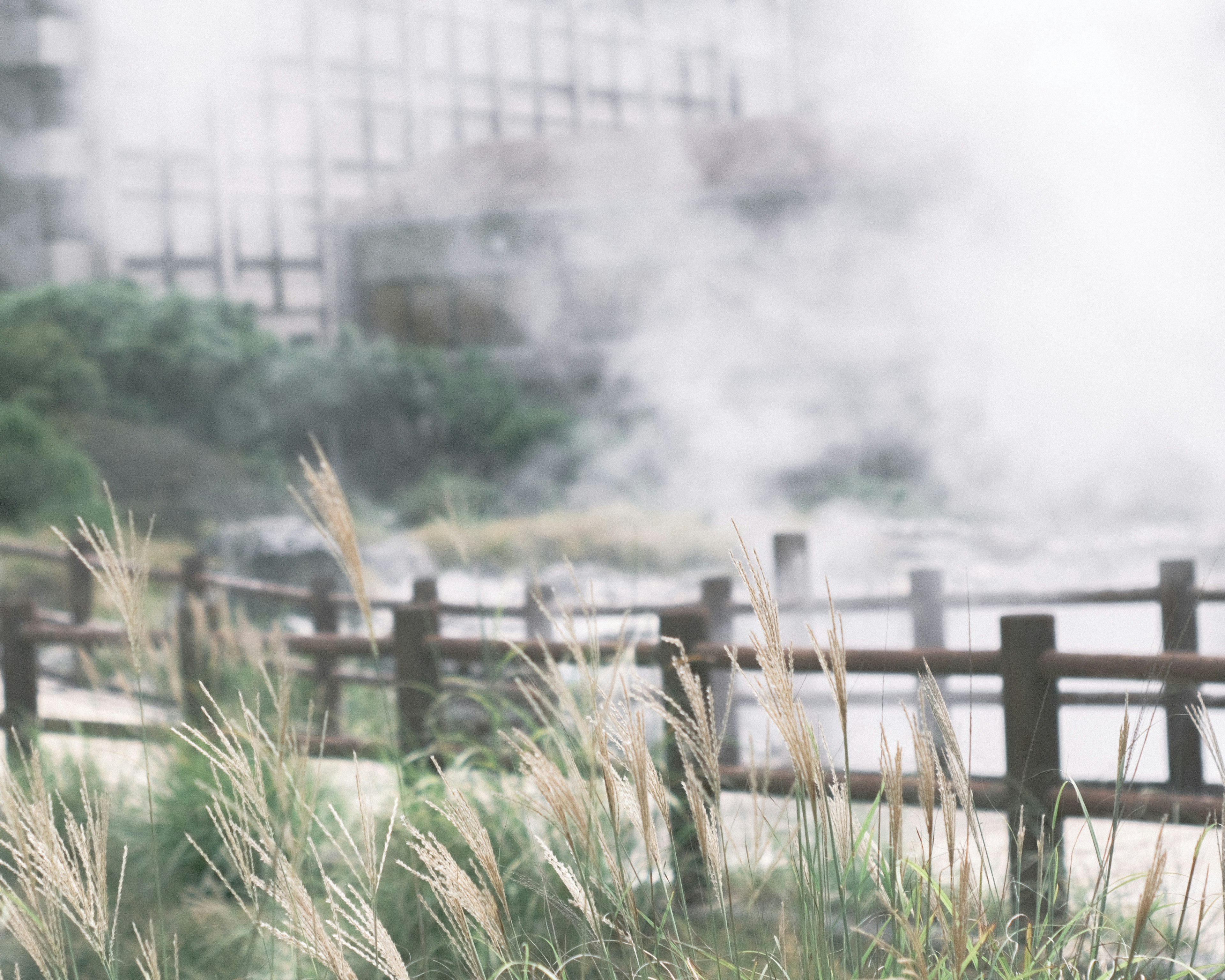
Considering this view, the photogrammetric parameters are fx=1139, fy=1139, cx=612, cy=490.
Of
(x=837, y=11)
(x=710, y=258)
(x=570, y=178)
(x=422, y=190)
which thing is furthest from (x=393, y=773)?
(x=422, y=190)

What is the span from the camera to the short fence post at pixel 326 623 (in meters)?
3.89

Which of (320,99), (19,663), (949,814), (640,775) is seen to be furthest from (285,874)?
(320,99)

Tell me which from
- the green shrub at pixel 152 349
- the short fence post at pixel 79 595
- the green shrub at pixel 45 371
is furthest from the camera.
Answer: the green shrub at pixel 152 349

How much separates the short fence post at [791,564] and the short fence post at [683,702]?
1.88 meters

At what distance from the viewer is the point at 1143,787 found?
2.10 meters

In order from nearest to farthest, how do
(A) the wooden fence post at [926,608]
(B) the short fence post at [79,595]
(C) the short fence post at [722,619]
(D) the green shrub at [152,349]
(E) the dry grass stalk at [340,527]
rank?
(E) the dry grass stalk at [340,527] < (C) the short fence post at [722,619] < (A) the wooden fence post at [926,608] < (B) the short fence post at [79,595] < (D) the green shrub at [152,349]

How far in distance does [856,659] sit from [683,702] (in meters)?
0.44

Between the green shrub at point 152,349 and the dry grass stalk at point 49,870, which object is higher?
the green shrub at point 152,349

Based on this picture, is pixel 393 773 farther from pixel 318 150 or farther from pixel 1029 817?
pixel 318 150

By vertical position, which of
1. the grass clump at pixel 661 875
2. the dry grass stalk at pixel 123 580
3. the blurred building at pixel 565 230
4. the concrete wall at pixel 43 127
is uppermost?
the concrete wall at pixel 43 127

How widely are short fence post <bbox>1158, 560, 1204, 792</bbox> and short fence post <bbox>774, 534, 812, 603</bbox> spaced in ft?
4.38

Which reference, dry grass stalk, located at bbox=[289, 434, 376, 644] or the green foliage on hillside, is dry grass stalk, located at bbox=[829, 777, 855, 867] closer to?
dry grass stalk, located at bbox=[289, 434, 376, 644]

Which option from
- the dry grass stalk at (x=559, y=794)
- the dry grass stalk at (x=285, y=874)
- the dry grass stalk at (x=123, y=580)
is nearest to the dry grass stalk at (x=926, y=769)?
the dry grass stalk at (x=559, y=794)

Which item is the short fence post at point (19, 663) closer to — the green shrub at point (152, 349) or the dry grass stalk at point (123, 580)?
the dry grass stalk at point (123, 580)
